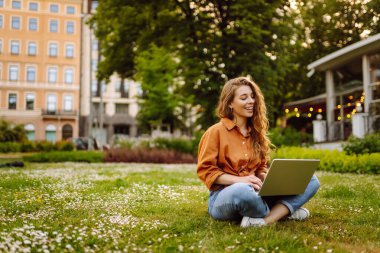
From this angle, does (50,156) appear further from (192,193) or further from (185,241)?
(185,241)

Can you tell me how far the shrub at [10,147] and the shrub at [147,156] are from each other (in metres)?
4.01

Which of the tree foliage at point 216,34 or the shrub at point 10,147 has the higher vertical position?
the tree foliage at point 216,34

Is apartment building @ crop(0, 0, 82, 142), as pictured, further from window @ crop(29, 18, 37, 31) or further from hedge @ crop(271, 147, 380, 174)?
hedge @ crop(271, 147, 380, 174)

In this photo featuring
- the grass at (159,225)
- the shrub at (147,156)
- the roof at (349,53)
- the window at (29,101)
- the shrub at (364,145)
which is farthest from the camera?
the window at (29,101)

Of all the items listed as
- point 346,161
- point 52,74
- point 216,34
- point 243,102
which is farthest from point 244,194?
point 52,74

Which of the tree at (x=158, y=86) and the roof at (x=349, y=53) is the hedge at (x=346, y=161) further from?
the tree at (x=158, y=86)

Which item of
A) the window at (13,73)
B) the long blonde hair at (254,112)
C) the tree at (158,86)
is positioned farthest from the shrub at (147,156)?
the long blonde hair at (254,112)

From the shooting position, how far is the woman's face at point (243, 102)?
15.3 feet

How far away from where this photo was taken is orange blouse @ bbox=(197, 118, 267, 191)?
4.49 metres

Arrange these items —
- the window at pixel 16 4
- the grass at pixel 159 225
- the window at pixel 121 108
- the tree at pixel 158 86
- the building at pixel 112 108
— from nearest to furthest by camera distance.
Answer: the grass at pixel 159 225
the window at pixel 16 4
the tree at pixel 158 86
the building at pixel 112 108
the window at pixel 121 108

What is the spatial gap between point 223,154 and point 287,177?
696mm

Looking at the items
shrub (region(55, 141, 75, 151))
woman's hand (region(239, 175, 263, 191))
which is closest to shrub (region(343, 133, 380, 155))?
woman's hand (region(239, 175, 263, 191))

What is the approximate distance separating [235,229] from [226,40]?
15.6 m

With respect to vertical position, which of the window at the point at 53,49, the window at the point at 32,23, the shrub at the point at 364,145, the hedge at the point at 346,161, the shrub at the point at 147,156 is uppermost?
the window at the point at 53,49
